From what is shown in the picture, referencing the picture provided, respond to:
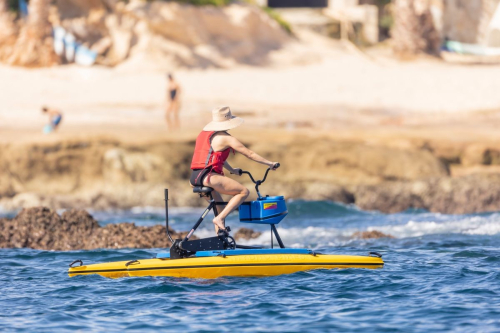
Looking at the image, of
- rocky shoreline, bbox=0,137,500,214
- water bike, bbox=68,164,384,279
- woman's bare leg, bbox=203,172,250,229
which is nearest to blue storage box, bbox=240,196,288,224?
water bike, bbox=68,164,384,279

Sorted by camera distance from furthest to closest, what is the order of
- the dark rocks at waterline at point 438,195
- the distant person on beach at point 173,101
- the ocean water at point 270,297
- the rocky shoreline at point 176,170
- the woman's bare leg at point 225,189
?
the distant person on beach at point 173,101
the rocky shoreline at point 176,170
the dark rocks at waterline at point 438,195
the woman's bare leg at point 225,189
the ocean water at point 270,297

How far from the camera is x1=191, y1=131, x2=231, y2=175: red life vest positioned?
8938 millimetres

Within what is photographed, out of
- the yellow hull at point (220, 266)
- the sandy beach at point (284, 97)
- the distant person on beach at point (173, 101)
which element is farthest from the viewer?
the sandy beach at point (284, 97)

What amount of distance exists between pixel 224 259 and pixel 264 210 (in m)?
0.65

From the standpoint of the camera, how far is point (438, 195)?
58.5 feet

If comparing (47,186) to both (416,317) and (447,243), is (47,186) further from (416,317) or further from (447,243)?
(416,317)

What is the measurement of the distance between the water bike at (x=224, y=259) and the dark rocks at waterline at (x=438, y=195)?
8504mm

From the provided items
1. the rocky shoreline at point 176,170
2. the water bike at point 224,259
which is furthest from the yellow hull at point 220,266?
the rocky shoreline at point 176,170

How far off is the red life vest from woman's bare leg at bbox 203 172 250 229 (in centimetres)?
10

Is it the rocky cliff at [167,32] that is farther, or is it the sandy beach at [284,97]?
the rocky cliff at [167,32]

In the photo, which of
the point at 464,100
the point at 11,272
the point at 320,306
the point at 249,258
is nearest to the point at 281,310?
the point at 320,306

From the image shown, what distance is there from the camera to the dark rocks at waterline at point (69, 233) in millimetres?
11992

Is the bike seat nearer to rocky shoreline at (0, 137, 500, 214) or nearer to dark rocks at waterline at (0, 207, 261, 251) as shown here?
dark rocks at waterline at (0, 207, 261, 251)

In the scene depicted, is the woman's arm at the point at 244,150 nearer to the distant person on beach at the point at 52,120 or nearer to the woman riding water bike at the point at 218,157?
the woman riding water bike at the point at 218,157
